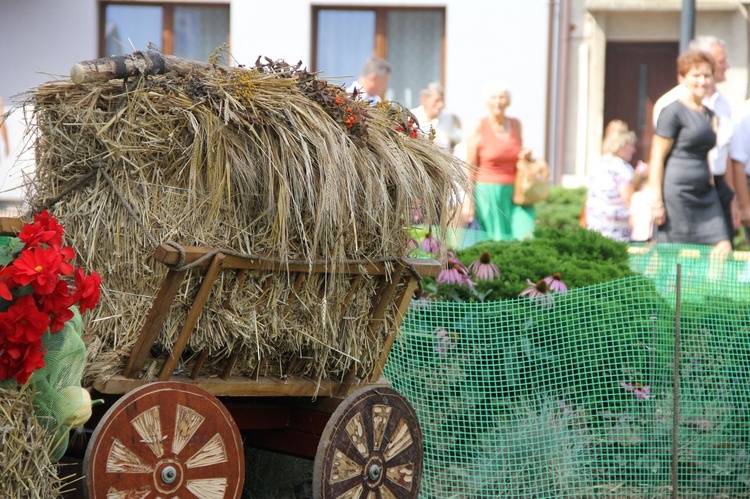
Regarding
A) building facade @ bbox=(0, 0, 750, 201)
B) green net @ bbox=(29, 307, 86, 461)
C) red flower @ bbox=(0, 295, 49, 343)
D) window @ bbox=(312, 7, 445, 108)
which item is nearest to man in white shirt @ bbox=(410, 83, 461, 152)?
building facade @ bbox=(0, 0, 750, 201)

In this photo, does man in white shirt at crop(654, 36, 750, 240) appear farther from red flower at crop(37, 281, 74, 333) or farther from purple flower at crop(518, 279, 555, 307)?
red flower at crop(37, 281, 74, 333)

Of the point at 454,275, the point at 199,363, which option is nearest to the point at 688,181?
the point at 454,275

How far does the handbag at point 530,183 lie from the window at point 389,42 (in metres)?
5.29

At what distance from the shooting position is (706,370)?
4.70m

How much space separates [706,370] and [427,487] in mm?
1379

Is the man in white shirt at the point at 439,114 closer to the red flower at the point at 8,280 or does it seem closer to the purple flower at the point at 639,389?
the purple flower at the point at 639,389

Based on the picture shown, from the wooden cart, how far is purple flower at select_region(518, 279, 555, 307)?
50.5 inches

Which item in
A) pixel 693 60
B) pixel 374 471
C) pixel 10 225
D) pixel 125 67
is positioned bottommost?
pixel 374 471

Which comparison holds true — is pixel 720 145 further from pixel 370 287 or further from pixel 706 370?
pixel 370 287

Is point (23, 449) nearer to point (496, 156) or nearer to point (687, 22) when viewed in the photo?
point (496, 156)

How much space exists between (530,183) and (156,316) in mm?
5142

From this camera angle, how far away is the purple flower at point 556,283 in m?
5.13

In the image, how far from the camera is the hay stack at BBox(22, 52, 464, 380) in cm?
306

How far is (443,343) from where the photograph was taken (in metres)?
4.73
